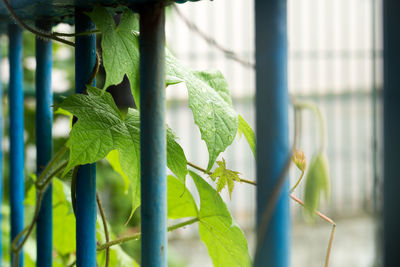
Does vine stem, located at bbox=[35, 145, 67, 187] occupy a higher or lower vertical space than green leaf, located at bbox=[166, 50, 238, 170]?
lower

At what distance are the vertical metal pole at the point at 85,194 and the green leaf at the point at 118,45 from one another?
0.07 metres

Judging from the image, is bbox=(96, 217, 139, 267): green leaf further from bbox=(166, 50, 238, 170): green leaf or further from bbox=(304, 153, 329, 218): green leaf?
bbox=(304, 153, 329, 218): green leaf

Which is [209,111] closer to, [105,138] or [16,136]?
[105,138]

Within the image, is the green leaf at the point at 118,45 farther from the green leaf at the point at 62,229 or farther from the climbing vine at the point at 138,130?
the green leaf at the point at 62,229

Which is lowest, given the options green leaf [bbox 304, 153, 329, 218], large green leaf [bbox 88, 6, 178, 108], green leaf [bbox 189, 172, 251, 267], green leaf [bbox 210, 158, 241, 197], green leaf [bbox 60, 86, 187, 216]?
green leaf [bbox 189, 172, 251, 267]

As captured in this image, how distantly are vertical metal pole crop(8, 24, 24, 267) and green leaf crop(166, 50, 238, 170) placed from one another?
360 millimetres

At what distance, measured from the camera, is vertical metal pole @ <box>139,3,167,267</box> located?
464 mm

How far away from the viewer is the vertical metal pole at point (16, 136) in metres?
0.80

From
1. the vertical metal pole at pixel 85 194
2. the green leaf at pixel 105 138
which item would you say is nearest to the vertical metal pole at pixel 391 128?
the green leaf at pixel 105 138

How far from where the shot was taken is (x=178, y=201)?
679 millimetres

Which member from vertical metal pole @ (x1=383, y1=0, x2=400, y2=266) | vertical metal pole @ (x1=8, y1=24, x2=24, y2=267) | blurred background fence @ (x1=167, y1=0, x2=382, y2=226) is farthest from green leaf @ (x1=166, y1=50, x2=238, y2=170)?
blurred background fence @ (x1=167, y1=0, x2=382, y2=226)

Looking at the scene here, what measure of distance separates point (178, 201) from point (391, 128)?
44cm

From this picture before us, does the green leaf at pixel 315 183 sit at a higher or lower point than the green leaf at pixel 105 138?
lower

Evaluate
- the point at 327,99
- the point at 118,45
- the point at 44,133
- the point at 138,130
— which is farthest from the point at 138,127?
the point at 327,99
